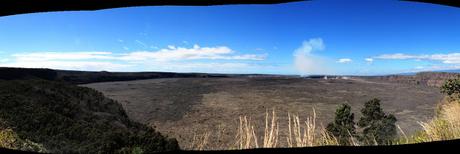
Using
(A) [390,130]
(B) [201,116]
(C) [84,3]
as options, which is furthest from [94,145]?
(B) [201,116]

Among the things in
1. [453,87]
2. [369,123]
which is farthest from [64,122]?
[453,87]

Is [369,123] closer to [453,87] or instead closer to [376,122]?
[376,122]

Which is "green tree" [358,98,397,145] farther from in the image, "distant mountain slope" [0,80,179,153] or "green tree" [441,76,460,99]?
"distant mountain slope" [0,80,179,153]

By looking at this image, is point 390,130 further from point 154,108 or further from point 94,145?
point 154,108

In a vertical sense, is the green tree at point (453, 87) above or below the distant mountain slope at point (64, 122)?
above

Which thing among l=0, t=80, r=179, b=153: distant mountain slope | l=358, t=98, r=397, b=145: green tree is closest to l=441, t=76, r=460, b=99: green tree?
l=358, t=98, r=397, b=145: green tree

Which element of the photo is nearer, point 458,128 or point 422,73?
point 458,128

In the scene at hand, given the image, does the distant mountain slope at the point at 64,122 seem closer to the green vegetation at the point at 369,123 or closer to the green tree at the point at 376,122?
the green vegetation at the point at 369,123

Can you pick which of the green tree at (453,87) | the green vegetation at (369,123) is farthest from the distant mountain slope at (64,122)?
the green tree at (453,87)
